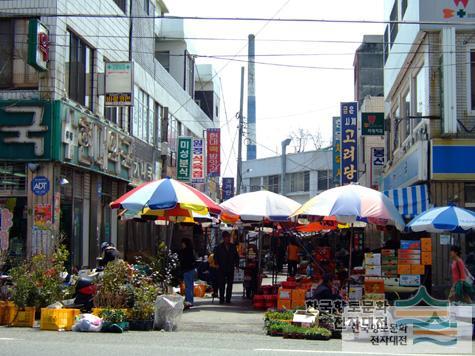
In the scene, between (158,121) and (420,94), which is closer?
(420,94)

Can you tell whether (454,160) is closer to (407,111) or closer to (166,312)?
(407,111)

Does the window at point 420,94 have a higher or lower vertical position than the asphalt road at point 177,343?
higher

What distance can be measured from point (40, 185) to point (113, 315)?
600 cm

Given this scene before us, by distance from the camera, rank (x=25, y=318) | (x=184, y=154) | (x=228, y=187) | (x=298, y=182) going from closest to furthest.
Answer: (x=25, y=318)
(x=184, y=154)
(x=228, y=187)
(x=298, y=182)

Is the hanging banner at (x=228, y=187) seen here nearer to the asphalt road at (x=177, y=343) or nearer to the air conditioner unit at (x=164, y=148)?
the air conditioner unit at (x=164, y=148)

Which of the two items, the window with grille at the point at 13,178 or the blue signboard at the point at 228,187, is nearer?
the window with grille at the point at 13,178

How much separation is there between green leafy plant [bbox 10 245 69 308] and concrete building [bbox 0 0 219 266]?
142 cm

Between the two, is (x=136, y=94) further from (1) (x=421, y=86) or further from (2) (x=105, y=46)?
(1) (x=421, y=86)

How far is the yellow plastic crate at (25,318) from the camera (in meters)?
12.1

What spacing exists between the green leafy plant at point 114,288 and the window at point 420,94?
393 inches

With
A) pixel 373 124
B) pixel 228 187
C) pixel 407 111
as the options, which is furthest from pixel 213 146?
pixel 407 111

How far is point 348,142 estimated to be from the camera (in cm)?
2812

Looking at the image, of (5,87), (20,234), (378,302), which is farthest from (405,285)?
(5,87)

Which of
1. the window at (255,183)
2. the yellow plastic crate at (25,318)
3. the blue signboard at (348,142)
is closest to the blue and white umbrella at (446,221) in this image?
the yellow plastic crate at (25,318)
